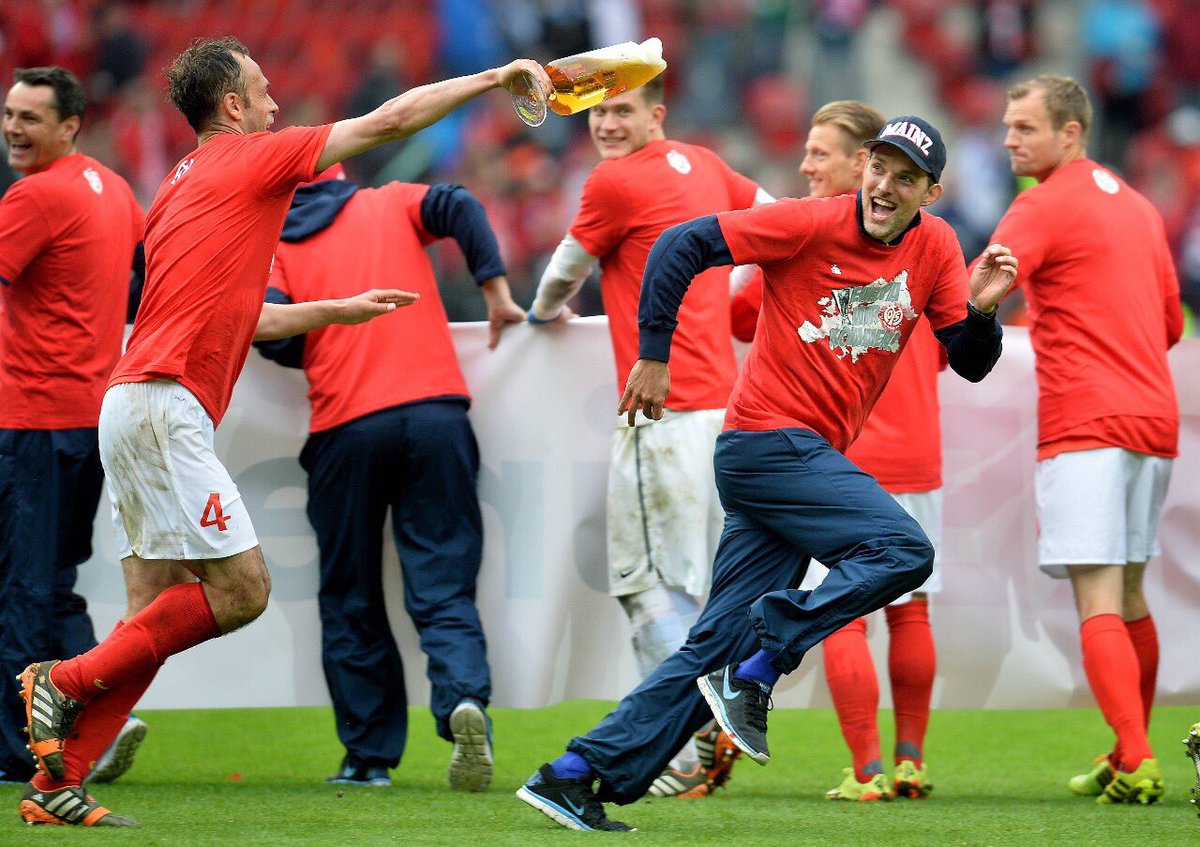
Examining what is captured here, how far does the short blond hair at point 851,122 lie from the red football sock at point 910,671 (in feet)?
4.94

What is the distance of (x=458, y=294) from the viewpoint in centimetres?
1177

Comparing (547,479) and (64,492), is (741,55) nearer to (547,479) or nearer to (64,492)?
(547,479)

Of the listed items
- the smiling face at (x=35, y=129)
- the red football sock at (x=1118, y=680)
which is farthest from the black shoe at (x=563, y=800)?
the smiling face at (x=35, y=129)

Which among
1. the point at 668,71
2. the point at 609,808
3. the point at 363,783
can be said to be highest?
the point at 668,71

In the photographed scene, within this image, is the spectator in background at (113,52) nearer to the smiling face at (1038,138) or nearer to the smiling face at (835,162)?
the smiling face at (835,162)

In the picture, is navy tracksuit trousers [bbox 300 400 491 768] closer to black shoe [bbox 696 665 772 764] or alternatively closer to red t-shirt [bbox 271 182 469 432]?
red t-shirt [bbox 271 182 469 432]

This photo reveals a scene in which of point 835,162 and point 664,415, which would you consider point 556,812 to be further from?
point 835,162

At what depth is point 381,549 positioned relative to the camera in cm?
539

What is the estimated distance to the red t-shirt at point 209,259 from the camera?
415cm

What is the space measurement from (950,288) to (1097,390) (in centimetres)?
104

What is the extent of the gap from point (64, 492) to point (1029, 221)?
3.18 metres

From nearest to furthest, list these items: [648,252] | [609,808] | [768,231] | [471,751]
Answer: [768,231], [609,808], [471,751], [648,252]

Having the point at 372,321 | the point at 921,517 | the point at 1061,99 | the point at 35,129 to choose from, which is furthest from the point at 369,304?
the point at 1061,99

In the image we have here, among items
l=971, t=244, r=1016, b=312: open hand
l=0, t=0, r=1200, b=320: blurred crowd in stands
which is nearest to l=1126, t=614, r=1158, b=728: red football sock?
l=971, t=244, r=1016, b=312: open hand
